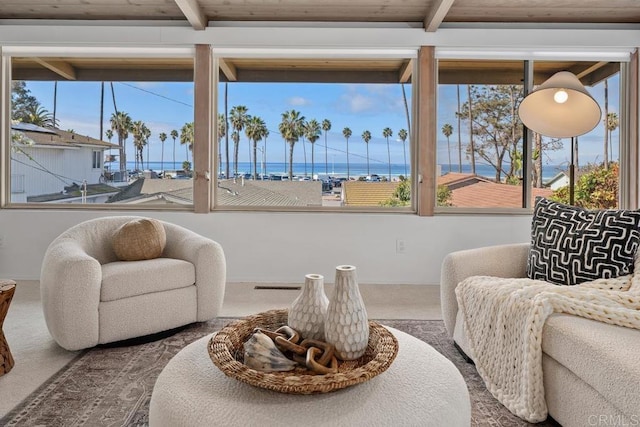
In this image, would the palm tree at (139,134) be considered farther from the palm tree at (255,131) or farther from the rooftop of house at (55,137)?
the palm tree at (255,131)

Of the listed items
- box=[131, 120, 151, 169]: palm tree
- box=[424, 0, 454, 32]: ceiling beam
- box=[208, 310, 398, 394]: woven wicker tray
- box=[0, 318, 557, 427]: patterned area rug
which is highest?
box=[424, 0, 454, 32]: ceiling beam

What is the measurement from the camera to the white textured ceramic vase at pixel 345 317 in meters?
1.24

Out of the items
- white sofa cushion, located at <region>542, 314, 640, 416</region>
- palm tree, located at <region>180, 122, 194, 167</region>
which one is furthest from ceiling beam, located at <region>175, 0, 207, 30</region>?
white sofa cushion, located at <region>542, 314, 640, 416</region>

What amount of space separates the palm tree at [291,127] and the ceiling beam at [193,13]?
108cm

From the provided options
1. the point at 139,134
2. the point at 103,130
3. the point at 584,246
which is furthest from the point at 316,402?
the point at 103,130

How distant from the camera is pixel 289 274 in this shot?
13.2 ft

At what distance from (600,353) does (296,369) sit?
93cm

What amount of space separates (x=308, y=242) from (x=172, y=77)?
206cm

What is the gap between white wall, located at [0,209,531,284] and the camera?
13.1 feet

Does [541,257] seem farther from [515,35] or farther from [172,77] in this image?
[172,77]

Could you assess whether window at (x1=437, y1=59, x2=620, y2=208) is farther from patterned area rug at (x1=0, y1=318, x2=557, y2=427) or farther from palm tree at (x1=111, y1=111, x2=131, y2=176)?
palm tree at (x1=111, y1=111, x2=131, y2=176)

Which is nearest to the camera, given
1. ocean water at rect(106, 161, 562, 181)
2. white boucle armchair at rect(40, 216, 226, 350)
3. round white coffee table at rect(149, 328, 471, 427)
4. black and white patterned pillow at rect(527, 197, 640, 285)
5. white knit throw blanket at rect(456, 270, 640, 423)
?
round white coffee table at rect(149, 328, 471, 427)

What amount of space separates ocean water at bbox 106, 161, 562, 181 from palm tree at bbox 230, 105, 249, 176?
64 millimetres

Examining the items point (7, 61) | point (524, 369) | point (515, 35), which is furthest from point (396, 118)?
point (7, 61)
